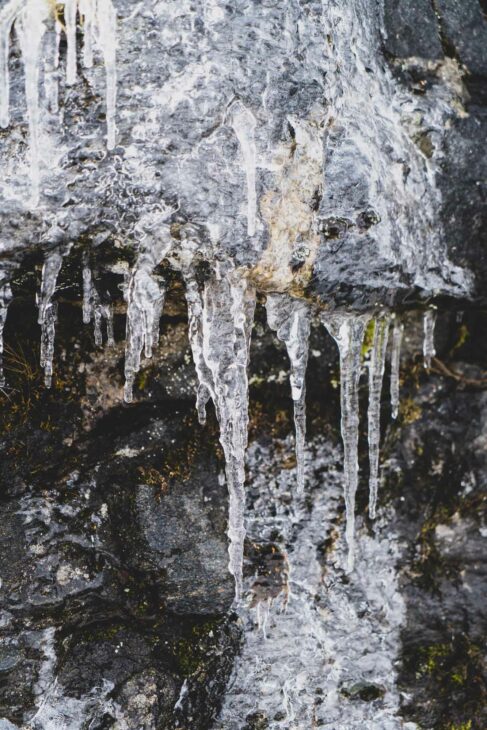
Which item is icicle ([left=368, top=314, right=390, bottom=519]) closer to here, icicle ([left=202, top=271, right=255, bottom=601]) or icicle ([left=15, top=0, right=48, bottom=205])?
icicle ([left=202, top=271, right=255, bottom=601])

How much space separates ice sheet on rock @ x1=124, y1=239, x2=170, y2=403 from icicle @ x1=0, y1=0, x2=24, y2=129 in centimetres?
70

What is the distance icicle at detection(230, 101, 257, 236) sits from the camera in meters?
2.45

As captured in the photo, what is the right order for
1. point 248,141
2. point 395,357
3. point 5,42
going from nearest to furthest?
1. point 5,42
2. point 248,141
3. point 395,357

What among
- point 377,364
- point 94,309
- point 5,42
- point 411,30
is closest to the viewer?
point 5,42

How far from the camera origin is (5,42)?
7.34 ft

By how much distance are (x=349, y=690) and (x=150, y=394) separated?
2037 millimetres

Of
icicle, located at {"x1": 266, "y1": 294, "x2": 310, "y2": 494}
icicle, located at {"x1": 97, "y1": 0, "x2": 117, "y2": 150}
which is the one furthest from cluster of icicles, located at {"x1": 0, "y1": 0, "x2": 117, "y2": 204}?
icicle, located at {"x1": 266, "y1": 294, "x2": 310, "y2": 494}

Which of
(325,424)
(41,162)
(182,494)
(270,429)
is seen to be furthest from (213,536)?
(41,162)

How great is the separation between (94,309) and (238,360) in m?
0.68

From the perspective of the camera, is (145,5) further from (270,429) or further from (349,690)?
(349,690)

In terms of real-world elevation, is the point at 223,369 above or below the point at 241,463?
above

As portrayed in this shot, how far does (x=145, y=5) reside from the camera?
240cm

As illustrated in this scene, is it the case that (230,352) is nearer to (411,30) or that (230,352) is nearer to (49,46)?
(49,46)

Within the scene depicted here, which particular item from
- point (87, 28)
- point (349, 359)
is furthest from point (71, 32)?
point (349, 359)
